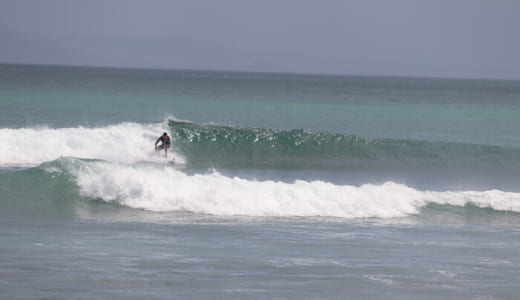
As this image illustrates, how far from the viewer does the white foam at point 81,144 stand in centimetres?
2798

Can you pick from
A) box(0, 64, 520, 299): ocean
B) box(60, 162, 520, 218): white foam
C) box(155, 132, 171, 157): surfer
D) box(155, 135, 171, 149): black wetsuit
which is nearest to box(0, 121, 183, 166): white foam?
box(0, 64, 520, 299): ocean

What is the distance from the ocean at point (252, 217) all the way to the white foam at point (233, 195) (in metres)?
0.04

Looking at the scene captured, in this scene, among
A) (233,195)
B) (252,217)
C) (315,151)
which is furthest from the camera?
(315,151)

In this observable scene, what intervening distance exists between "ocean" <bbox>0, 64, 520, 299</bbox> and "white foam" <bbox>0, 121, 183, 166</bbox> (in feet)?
0.24

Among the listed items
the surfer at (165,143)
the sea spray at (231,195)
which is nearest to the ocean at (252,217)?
the sea spray at (231,195)

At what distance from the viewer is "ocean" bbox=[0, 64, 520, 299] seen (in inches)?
450

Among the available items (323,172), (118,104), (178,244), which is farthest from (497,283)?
(118,104)

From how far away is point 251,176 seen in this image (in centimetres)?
2631

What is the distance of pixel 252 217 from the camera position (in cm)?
1725

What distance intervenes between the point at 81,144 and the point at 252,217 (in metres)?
14.6

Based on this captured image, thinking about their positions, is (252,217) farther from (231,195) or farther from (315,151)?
(315,151)

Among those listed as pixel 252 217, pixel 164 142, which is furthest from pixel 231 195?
pixel 164 142

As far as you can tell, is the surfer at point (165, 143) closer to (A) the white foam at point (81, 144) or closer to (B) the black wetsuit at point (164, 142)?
(B) the black wetsuit at point (164, 142)

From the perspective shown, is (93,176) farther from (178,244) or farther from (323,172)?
(323,172)
